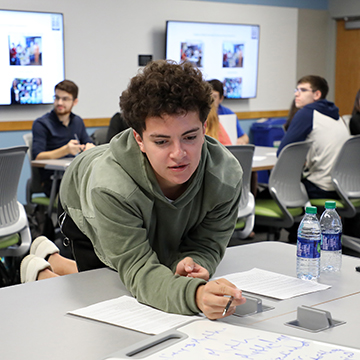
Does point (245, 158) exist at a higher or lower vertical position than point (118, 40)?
lower

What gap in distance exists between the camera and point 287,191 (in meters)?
3.70

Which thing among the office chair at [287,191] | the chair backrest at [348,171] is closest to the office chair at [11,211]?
the office chair at [287,191]

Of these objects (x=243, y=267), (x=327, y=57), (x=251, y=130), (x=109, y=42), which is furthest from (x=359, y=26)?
(x=243, y=267)

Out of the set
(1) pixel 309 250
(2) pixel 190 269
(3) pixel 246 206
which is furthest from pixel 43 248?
(3) pixel 246 206

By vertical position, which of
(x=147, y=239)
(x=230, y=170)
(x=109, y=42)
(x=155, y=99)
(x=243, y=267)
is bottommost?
(x=243, y=267)

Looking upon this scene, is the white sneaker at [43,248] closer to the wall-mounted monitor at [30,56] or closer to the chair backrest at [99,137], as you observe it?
the chair backrest at [99,137]

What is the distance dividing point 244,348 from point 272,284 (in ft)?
1.47

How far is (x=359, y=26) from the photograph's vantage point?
8242mm

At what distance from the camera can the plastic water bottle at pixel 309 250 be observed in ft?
5.09

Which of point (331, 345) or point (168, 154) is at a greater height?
point (168, 154)

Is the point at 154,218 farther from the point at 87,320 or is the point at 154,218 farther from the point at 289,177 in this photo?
the point at 289,177

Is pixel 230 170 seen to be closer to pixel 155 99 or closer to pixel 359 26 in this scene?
pixel 155 99

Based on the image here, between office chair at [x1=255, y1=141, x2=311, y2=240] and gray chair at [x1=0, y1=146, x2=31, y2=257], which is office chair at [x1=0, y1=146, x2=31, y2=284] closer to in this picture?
gray chair at [x1=0, y1=146, x2=31, y2=257]

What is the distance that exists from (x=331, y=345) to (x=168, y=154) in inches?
22.7
